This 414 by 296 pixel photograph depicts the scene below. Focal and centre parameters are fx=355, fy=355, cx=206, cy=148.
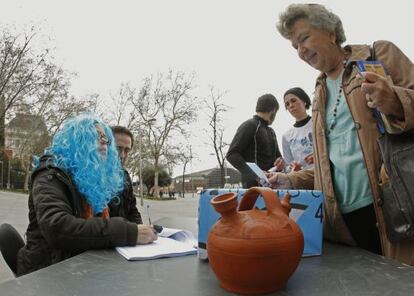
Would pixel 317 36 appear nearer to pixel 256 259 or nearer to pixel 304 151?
pixel 256 259

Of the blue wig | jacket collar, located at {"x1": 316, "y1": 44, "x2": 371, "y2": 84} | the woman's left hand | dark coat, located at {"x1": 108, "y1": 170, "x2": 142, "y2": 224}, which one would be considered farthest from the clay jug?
dark coat, located at {"x1": 108, "y1": 170, "x2": 142, "y2": 224}

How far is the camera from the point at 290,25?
1.48 m

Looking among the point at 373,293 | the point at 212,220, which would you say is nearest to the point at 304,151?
the point at 212,220

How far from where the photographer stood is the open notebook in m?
1.20

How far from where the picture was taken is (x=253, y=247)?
732 mm

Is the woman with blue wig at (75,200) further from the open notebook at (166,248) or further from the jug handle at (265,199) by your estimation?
the jug handle at (265,199)

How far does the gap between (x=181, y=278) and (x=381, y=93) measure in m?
0.83

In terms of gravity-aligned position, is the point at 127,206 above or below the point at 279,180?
below

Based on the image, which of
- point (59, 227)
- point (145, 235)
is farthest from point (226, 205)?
point (59, 227)

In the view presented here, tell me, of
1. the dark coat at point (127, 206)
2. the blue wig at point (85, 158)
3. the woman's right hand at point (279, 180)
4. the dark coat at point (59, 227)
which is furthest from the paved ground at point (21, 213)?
the woman's right hand at point (279, 180)

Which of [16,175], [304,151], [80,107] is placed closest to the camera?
[304,151]

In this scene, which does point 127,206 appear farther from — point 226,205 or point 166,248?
point 226,205

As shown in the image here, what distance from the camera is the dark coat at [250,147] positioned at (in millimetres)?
3004

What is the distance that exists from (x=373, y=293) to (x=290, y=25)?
3.56 ft
